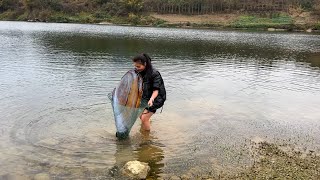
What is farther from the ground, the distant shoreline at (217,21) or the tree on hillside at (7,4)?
the tree on hillside at (7,4)

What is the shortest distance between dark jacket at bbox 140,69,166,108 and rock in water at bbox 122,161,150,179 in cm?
222

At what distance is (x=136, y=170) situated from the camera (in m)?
8.48

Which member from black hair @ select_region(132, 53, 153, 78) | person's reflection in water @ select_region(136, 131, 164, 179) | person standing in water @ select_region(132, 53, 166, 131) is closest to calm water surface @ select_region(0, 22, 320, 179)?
person's reflection in water @ select_region(136, 131, 164, 179)

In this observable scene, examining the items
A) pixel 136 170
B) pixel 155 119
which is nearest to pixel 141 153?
pixel 136 170

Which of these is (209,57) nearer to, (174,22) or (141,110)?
(141,110)

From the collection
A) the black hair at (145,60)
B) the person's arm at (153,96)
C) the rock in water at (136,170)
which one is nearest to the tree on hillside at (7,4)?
the black hair at (145,60)

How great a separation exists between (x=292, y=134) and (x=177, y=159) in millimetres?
4829

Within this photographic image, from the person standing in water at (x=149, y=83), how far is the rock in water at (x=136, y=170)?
5.84ft

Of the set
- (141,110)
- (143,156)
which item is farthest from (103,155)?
(141,110)

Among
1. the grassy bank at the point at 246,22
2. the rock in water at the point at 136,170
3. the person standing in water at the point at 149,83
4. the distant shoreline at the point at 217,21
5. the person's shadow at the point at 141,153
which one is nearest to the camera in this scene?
the rock in water at the point at 136,170

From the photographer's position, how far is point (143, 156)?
9.89 m

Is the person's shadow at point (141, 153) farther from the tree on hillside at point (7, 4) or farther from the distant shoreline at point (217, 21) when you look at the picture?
the tree on hillside at point (7, 4)

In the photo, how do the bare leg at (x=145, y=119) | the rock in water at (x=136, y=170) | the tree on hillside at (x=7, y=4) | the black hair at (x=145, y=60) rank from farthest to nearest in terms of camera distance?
the tree on hillside at (x=7, y=4)
the bare leg at (x=145, y=119)
the black hair at (x=145, y=60)
the rock in water at (x=136, y=170)

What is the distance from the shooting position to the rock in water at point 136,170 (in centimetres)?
841
